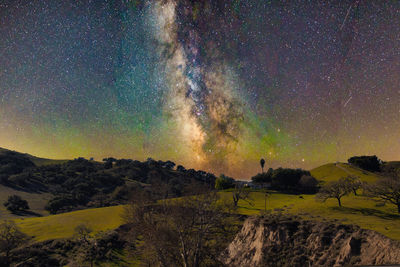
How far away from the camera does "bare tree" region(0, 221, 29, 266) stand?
4847cm

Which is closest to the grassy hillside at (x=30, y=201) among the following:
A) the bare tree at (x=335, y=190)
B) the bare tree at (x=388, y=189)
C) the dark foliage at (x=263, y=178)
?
the bare tree at (x=335, y=190)

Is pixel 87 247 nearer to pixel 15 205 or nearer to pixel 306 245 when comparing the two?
pixel 306 245

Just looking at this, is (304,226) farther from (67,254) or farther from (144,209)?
(67,254)

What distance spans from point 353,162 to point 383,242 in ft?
524

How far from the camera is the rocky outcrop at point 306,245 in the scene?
32.2 metres

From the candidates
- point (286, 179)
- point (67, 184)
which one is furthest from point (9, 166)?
point (286, 179)

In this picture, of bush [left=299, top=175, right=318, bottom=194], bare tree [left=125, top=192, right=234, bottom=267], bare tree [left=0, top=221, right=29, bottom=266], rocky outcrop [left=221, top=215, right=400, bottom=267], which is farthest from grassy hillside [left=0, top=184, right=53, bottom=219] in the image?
bush [left=299, top=175, right=318, bottom=194]

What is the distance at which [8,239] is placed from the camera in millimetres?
49469

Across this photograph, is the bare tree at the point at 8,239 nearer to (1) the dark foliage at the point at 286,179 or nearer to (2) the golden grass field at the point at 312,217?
(2) the golden grass field at the point at 312,217

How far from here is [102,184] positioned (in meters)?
170

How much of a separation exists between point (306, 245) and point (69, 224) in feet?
203

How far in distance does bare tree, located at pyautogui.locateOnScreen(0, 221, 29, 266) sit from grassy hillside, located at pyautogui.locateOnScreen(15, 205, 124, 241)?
632 centimetres

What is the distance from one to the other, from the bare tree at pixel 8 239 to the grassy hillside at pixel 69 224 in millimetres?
6319

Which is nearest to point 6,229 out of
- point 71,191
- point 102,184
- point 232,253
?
point 232,253
